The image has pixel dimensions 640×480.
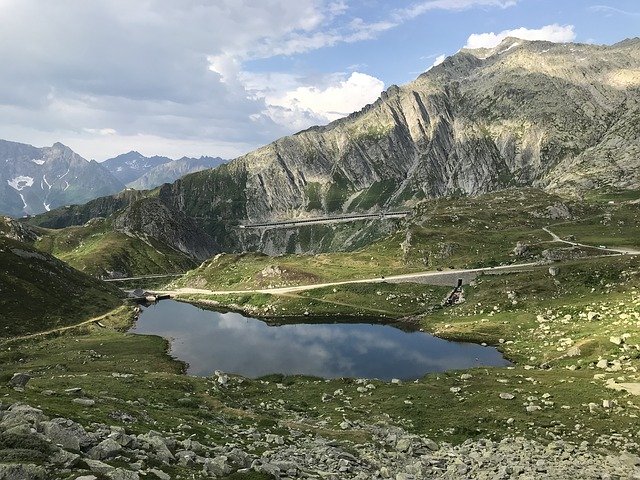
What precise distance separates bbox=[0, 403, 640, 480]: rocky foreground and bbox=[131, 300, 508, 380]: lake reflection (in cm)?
4010

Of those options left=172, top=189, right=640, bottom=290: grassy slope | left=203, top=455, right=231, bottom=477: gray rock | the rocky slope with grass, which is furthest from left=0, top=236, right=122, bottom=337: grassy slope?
left=203, top=455, right=231, bottom=477: gray rock

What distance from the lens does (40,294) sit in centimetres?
11988

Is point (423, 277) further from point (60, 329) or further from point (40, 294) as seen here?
point (40, 294)

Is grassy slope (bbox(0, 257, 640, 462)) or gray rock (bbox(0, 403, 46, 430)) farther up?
gray rock (bbox(0, 403, 46, 430))

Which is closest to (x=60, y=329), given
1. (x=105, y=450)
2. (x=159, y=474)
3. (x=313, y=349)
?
(x=313, y=349)

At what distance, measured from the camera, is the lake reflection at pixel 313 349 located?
83312mm

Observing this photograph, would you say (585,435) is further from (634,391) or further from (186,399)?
(186,399)

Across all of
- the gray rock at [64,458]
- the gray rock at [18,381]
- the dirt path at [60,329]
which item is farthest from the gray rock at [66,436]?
the dirt path at [60,329]

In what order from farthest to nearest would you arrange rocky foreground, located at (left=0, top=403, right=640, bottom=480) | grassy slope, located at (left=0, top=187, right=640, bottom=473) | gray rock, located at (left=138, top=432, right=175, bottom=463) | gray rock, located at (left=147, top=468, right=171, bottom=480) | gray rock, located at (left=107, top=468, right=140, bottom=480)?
grassy slope, located at (left=0, top=187, right=640, bottom=473), gray rock, located at (left=138, top=432, right=175, bottom=463), gray rock, located at (left=147, top=468, right=171, bottom=480), rocky foreground, located at (left=0, top=403, right=640, bottom=480), gray rock, located at (left=107, top=468, right=140, bottom=480)

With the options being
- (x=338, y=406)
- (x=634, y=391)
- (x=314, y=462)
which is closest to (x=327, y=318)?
(x=338, y=406)

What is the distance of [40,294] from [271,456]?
113771 millimetres

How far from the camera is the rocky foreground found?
19984 millimetres

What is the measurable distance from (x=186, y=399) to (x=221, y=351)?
5201 centimetres

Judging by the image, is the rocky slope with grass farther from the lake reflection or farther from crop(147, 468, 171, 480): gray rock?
crop(147, 468, 171, 480): gray rock
